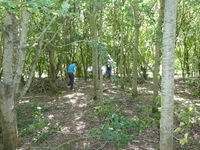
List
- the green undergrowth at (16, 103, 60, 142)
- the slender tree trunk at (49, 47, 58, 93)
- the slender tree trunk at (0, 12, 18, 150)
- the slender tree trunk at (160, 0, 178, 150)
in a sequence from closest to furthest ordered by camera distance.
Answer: the slender tree trunk at (160, 0, 178, 150)
the slender tree trunk at (0, 12, 18, 150)
the green undergrowth at (16, 103, 60, 142)
the slender tree trunk at (49, 47, 58, 93)

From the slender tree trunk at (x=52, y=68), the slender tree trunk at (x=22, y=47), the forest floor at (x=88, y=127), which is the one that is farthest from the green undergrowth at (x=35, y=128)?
the slender tree trunk at (x=52, y=68)

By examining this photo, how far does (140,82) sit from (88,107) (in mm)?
8160

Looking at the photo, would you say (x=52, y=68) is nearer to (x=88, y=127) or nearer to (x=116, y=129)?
(x=88, y=127)

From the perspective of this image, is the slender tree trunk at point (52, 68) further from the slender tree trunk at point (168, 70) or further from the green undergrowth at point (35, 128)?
the slender tree trunk at point (168, 70)

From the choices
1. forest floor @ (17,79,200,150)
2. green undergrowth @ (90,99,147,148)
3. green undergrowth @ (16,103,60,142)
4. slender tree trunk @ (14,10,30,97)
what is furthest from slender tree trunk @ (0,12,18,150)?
green undergrowth @ (90,99,147,148)

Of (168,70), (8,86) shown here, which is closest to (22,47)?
(8,86)

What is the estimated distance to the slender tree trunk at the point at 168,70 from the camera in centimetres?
316

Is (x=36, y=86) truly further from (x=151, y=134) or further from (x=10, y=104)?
(x=151, y=134)

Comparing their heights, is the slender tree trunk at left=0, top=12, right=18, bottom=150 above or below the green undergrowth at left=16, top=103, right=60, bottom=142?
above

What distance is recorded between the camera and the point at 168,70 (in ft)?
10.6

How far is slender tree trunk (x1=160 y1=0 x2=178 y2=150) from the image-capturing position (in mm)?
3162

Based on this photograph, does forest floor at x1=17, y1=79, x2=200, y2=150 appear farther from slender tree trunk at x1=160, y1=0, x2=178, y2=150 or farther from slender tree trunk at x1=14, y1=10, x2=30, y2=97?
slender tree trunk at x1=14, y1=10, x2=30, y2=97

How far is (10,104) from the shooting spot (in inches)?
170

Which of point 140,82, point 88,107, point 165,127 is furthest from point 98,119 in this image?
point 140,82
